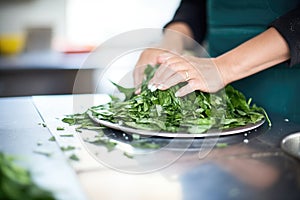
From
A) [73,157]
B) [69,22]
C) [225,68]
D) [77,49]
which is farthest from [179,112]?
[69,22]

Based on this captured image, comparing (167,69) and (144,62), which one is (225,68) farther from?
(144,62)

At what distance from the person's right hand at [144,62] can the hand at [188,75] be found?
6.1 inches

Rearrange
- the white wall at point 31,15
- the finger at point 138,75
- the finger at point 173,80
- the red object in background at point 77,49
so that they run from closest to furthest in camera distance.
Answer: the finger at point 173,80 → the finger at point 138,75 → the red object in background at point 77,49 → the white wall at point 31,15

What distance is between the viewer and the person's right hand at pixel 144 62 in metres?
1.19

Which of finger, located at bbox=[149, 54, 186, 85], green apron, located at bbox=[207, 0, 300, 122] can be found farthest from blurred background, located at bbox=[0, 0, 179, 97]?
finger, located at bbox=[149, 54, 186, 85]

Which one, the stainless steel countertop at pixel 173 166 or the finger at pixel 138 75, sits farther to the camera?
the finger at pixel 138 75

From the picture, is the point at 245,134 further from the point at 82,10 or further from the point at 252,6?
the point at 82,10

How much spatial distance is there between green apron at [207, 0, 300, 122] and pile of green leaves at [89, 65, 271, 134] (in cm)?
23

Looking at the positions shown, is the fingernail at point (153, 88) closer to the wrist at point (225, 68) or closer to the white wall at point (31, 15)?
the wrist at point (225, 68)

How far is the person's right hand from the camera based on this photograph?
119 cm

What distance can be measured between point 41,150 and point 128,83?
0.45 metres

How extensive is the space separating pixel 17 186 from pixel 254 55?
66 cm

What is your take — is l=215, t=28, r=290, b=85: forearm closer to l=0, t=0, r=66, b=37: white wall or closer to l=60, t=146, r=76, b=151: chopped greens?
l=60, t=146, r=76, b=151: chopped greens

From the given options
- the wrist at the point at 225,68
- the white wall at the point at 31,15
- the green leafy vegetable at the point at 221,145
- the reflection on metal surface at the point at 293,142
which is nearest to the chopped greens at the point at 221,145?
the green leafy vegetable at the point at 221,145
